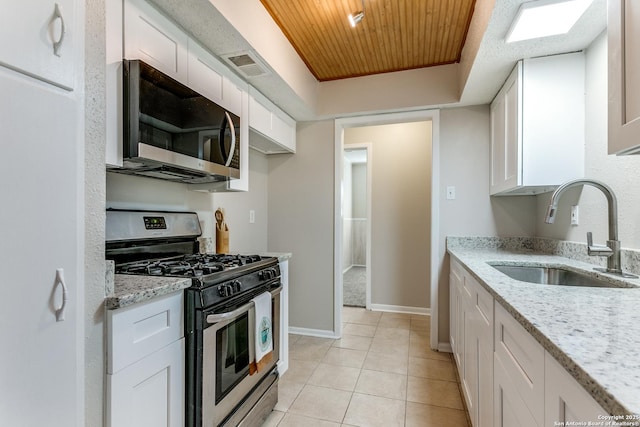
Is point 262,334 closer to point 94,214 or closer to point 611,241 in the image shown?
point 94,214

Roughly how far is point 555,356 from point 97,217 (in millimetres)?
1259

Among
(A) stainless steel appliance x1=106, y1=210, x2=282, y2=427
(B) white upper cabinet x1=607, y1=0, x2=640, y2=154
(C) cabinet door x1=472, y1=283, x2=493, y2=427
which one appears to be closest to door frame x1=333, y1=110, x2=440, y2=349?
(A) stainless steel appliance x1=106, y1=210, x2=282, y2=427

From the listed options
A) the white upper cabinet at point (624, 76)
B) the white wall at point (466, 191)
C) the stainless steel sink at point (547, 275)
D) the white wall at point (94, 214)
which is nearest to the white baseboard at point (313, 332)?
the white wall at point (466, 191)

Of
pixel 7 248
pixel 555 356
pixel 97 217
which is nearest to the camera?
pixel 555 356

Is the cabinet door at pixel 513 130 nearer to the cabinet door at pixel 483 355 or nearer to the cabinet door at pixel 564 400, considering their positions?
the cabinet door at pixel 483 355

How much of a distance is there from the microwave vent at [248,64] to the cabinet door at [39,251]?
3.84 ft

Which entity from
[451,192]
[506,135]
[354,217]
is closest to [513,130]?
[506,135]

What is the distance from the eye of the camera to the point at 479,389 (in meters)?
1.41

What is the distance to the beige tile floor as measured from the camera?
1804mm

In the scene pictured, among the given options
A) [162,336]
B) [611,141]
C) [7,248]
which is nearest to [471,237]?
[611,141]

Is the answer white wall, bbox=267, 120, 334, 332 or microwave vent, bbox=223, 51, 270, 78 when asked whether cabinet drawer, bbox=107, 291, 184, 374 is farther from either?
white wall, bbox=267, 120, 334, 332

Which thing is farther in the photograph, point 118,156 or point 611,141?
point 118,156

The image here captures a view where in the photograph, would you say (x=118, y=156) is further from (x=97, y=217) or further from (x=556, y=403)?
(x=556, y=403)

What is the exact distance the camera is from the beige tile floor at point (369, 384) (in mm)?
1804
